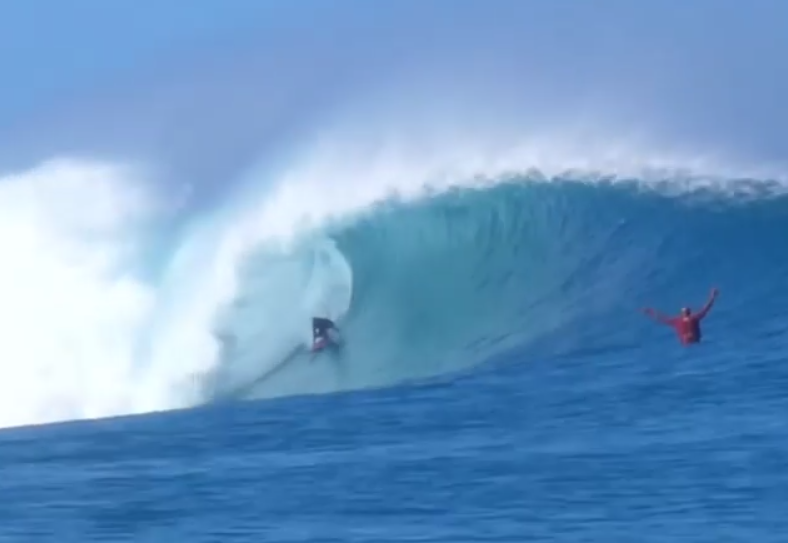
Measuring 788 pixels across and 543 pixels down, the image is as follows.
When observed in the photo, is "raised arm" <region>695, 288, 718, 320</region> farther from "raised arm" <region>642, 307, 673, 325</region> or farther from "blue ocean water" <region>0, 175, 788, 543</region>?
"raised arm" <region>642, 307, 673, 325</region>

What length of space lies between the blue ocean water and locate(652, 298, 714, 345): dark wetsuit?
0.34 m

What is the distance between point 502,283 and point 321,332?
226cm

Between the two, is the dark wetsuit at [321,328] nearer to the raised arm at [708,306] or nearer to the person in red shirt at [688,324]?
the person in red shirt at [688,324]

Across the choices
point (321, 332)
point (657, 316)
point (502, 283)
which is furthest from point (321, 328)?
point (657, 316)

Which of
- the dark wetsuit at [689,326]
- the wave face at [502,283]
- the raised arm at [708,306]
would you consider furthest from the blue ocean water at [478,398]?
the dark wetsuit at [689,326]

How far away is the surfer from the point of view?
76.3 feet

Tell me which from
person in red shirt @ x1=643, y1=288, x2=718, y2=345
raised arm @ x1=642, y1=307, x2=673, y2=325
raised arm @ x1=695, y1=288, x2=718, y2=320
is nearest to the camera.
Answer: person in red shirt @ x1=643, y1=288, x2=718, y2=345

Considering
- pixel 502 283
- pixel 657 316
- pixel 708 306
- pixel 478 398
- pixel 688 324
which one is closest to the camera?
pixel 478 398

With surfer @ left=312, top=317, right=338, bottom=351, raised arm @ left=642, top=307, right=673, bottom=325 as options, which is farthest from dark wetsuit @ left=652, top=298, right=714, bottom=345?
surfer @ left=312, top=317, right=338, bottom=351

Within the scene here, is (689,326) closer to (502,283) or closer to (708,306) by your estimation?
(708,306)

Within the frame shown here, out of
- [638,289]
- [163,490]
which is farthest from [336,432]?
[638,289]

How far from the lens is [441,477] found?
16141mm

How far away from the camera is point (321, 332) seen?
2328 cm

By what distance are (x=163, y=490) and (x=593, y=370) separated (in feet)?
18.3
